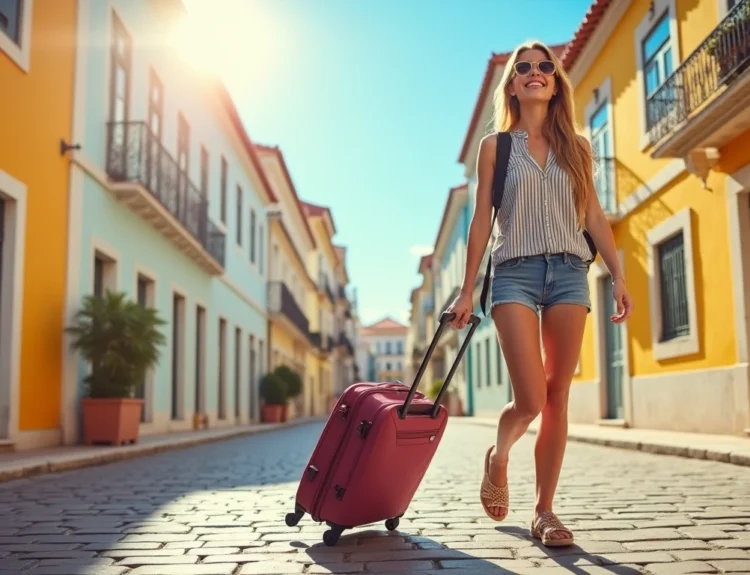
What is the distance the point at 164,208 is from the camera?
1459 centimetres

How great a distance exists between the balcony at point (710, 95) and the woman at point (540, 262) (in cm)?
641

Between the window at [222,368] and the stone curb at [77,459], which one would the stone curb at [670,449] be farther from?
the window at [222,368]

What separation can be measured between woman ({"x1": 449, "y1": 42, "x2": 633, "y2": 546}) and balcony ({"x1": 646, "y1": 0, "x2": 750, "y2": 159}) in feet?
21.0

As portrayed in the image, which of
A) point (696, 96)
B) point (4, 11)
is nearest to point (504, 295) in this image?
point (4, 11)

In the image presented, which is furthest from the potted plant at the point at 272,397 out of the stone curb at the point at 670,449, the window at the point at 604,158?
the stone curb at the point at 670,449

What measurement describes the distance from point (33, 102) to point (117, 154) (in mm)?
2829

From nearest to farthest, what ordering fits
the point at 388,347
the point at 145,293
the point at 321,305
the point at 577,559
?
the point at 577,559 → the point at 145,293 → the point at 321,305 → the point at 388,347

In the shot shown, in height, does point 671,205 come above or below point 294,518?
above

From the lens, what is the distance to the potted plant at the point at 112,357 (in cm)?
1082

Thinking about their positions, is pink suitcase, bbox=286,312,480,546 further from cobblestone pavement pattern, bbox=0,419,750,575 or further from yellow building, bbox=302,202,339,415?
yellow building, bbox=302,202,339,415

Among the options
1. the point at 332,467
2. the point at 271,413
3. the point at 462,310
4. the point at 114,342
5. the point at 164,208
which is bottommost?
the point at 271,413

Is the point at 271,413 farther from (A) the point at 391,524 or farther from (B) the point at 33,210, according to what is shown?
(A) the point at 391,524

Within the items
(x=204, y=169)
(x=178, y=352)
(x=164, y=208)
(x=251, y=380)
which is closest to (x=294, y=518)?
(x=164, y=208)

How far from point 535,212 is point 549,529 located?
1.29 m
